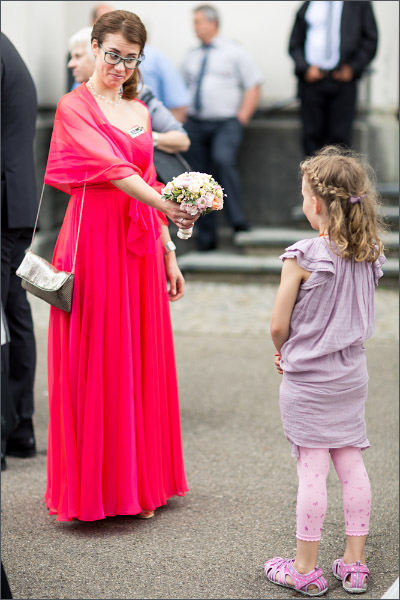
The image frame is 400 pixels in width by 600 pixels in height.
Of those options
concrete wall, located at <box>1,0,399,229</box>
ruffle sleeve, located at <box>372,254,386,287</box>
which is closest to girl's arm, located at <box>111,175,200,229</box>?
ruffle sleeve, located at <box>372,254,386,287</box>

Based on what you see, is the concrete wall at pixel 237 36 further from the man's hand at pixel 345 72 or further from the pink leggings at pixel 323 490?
the pink leggings at pixel 323 490

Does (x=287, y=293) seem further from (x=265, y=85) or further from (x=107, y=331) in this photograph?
(x=265, y=85)

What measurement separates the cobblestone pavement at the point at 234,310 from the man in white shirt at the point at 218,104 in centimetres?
96

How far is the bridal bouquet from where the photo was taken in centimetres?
343

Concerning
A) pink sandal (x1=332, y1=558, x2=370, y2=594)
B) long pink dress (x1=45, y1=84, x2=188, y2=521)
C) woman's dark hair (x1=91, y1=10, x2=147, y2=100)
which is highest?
woman's dark hair (x1=91, y1=10, x2=147, y2=100)

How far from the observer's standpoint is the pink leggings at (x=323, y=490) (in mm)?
3447

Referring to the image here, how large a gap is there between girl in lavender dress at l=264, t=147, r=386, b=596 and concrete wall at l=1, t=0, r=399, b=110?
287 inches

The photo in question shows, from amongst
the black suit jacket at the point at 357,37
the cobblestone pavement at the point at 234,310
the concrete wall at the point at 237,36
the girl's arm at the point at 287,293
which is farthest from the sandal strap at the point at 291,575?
the concrete wall at the point at 237,36

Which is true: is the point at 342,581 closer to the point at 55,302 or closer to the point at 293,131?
the point at 55,302

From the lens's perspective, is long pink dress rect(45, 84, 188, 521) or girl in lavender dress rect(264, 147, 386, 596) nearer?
girl in lavender dress rect(264, 147, 386, 596)

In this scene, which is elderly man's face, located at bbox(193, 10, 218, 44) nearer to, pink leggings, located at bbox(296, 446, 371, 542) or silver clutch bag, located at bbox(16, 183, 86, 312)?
silver clutch bag, located at bbox(16, 183, 86, 312)

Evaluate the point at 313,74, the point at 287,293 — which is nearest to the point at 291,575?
the point at 287,293

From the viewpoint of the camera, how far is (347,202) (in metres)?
3.35

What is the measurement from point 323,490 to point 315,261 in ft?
2.70
